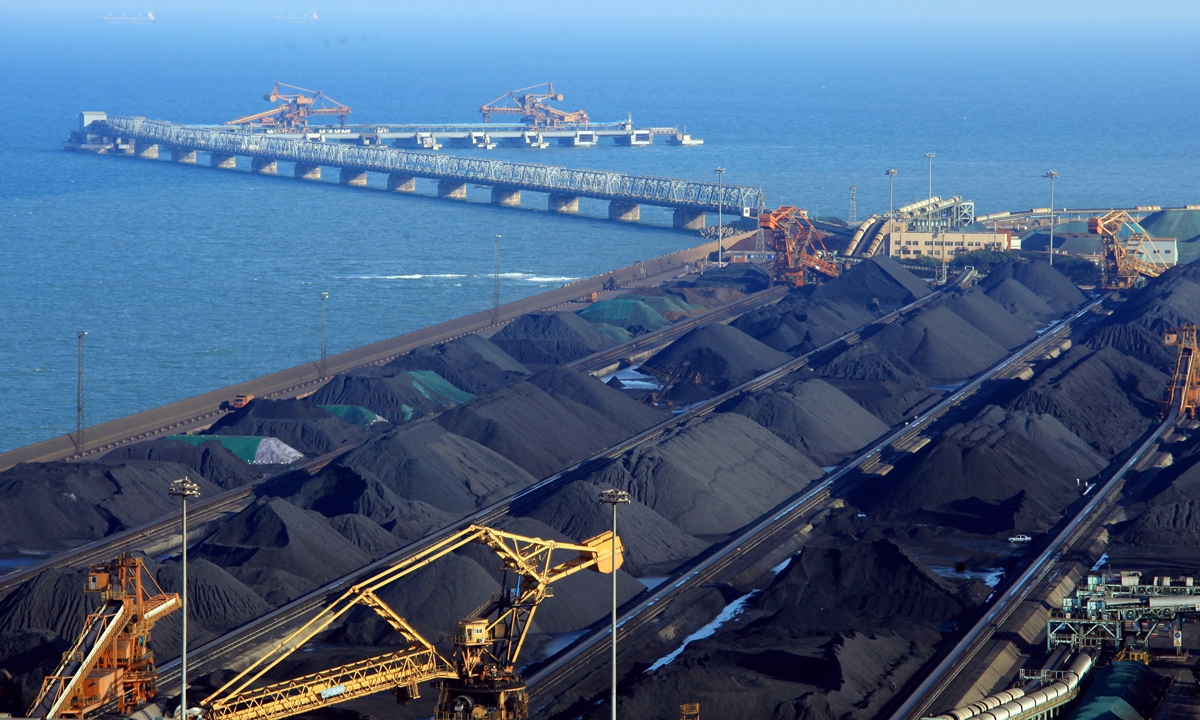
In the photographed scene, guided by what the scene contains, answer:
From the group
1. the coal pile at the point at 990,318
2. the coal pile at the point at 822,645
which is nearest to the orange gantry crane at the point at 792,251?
the coal pile at the point at 990,318

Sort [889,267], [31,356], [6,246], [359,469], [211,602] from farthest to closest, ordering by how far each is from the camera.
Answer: [6,246] < [889,267] < [31,356] < [359,469] < [211,602]

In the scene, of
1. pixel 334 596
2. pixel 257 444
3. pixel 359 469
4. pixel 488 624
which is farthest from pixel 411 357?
pixel 488 624

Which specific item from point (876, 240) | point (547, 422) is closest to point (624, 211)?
point (876, 240)

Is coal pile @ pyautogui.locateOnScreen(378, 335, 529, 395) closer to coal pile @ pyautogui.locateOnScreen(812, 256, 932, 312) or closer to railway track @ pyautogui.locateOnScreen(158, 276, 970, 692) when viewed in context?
railway track @ pyautogui.locateOnScreen(158, 276, 970, 692)

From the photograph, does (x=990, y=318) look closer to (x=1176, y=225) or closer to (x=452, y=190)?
(x=1176, y=225)

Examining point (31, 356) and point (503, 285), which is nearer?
point (31, 356)

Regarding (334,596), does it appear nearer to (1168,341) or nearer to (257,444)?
(257,444)

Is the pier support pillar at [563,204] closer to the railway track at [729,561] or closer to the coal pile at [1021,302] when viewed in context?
the coal pile at [1021,302]
